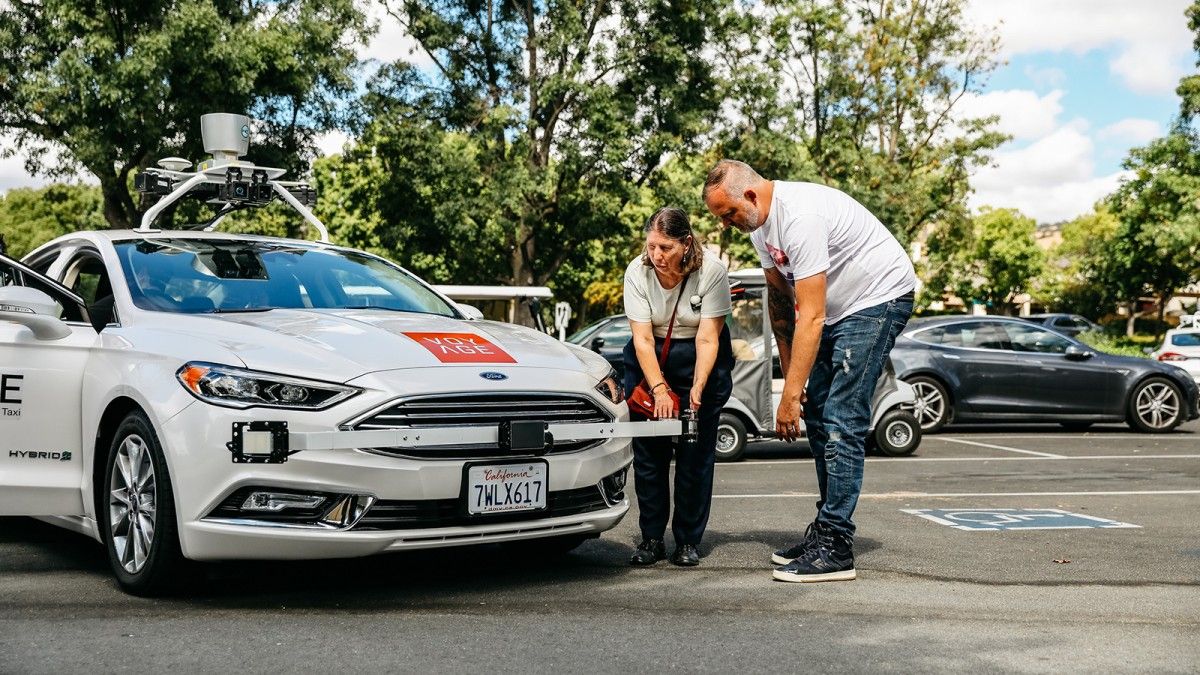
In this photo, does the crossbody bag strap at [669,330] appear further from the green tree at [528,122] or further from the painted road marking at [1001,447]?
the green tree at [528,122]

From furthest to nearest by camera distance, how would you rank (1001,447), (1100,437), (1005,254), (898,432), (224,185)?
(1005,254), (1100,437), (1001,447), (898,432), (224,185)

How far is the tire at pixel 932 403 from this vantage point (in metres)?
15.9

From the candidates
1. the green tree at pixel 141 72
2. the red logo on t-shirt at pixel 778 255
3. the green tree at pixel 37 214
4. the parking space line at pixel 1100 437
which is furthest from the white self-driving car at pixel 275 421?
the green tree at pixel 37 214

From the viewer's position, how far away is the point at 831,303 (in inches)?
222

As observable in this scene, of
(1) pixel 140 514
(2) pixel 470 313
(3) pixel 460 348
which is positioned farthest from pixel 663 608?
(2) pixel 470 313

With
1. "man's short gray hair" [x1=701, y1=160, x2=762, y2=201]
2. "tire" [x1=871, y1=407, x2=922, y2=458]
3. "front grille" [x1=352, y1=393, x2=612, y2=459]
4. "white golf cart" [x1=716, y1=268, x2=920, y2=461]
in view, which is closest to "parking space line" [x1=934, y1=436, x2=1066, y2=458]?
"tire" [x1=871, y1=407, x2=922, y2=458]

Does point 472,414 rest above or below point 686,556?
above

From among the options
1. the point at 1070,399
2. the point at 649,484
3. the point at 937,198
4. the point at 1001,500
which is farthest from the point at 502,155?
the point at 649,484

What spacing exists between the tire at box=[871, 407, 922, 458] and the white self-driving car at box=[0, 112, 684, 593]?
756 centimetres

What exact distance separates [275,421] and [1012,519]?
188 inches

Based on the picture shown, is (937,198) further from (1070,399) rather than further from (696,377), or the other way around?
(696,377)

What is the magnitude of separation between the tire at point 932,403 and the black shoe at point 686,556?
10.4m

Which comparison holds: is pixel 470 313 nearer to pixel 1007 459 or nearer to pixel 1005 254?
pixel 1007 459

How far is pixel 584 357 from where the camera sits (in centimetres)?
571
